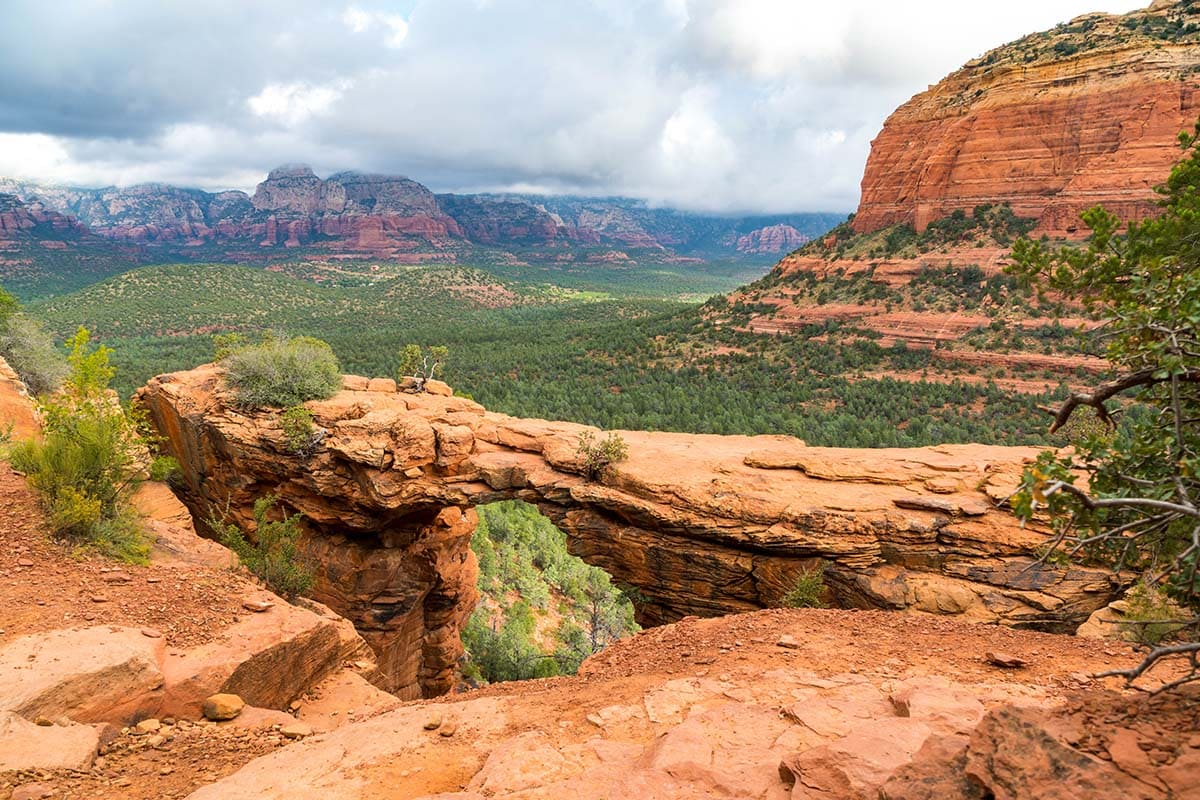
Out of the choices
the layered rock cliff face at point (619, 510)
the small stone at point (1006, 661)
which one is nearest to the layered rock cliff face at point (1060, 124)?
the layered rock cliff face at point (619, 510)

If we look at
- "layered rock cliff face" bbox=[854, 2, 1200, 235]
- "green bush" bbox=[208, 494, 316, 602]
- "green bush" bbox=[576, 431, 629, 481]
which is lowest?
"green bush" bbox=[208, 494, 316, 602]

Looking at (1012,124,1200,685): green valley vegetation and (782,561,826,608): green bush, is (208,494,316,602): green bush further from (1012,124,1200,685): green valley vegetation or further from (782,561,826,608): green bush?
(1012,124,1200,685): green valley vegetation

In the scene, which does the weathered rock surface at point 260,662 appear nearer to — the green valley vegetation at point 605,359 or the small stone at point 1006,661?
the small stone at point 1006,661

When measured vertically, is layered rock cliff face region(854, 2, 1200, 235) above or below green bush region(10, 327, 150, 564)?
above

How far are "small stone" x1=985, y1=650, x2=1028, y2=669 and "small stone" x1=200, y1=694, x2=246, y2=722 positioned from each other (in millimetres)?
9445

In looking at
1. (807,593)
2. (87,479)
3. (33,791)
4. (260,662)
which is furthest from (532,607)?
(33,791)

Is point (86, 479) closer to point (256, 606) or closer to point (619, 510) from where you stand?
point (256, 606)

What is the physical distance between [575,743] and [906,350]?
49880mm

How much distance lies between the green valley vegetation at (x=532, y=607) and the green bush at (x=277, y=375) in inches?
426

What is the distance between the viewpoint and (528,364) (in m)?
60.6

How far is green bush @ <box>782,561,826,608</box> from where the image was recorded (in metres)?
10.9

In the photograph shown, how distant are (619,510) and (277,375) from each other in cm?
1043

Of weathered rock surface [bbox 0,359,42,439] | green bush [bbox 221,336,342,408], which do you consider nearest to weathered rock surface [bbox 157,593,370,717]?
green bush [bbox 221,336,342,408]

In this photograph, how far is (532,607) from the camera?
81.3 ft
